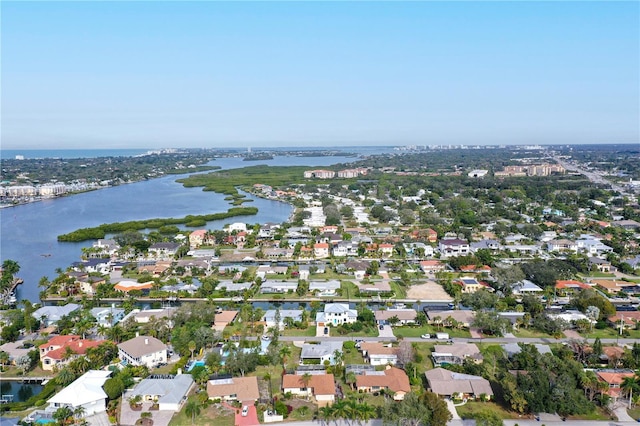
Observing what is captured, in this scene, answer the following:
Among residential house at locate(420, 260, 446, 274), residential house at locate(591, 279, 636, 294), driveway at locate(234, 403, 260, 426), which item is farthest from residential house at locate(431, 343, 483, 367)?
residential house at locate(591, 279, 636, 294)

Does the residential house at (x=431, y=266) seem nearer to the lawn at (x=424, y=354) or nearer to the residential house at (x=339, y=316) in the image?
the residential house at (x=339, y=316)

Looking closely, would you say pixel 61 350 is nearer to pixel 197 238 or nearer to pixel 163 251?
pixel 163 251

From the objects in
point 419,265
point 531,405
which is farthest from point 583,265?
point 531,405

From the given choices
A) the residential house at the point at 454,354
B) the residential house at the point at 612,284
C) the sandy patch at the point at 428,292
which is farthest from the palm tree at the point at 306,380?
Result: the residential house at the point at 612,284

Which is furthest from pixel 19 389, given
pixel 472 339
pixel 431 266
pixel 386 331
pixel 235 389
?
pixel 431 266

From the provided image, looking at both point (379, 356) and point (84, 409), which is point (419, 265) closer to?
point (379, 356)

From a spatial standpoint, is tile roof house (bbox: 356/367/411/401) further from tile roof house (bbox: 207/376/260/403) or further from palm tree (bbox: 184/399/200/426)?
palm tree (bbox: 184/399/200/426)
